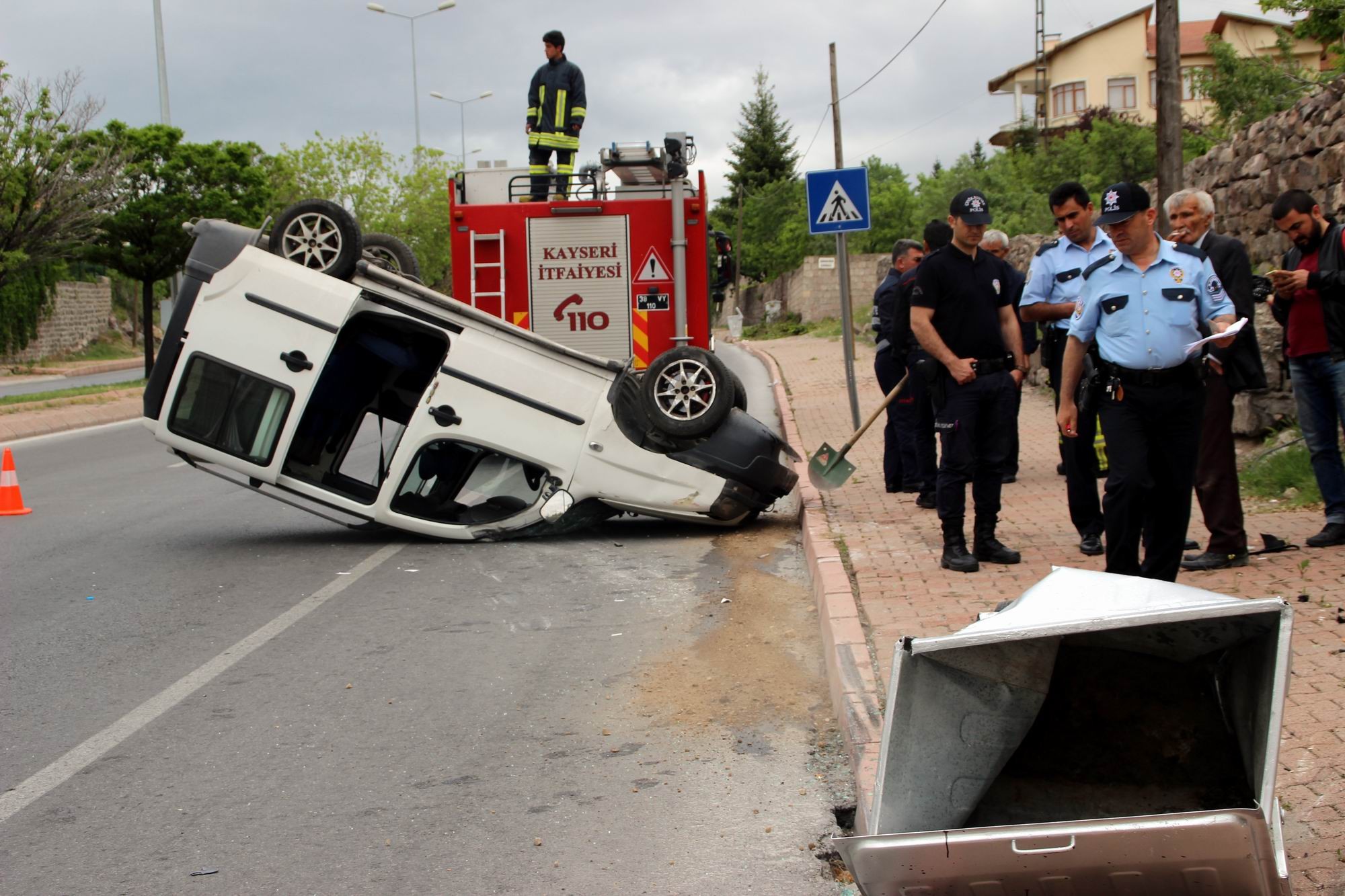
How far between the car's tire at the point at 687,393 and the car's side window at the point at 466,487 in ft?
3.47

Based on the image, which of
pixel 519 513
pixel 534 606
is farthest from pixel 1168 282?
pixel 519 513

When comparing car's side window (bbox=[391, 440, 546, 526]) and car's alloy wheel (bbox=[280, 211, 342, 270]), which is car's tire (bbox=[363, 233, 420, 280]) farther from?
car's side window (bbox=[391, 440, 546, 526])

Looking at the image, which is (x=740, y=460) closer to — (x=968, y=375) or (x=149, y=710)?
(x=968, y=375)

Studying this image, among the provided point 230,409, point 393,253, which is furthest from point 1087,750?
point 393,253

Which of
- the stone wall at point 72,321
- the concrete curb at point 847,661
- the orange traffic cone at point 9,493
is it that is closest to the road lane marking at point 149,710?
the concrete curb at point 847,661

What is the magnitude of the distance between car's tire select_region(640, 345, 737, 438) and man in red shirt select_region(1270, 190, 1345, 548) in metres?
3.47

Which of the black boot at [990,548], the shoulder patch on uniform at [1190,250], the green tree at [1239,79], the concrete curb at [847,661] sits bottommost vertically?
the concrete curb at [847,661]

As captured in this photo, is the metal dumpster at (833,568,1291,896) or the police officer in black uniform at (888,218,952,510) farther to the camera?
the police officer in black uniform at (888,218,952,510)

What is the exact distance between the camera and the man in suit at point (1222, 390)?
21.4 ft

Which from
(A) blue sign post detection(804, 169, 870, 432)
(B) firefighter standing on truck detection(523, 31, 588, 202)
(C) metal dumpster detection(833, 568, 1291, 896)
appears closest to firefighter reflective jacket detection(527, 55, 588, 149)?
(B) firefighter standing on truck detection(523, 31, 588, 202)

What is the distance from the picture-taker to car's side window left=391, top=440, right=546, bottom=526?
941cm

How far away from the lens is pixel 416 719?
5.42m

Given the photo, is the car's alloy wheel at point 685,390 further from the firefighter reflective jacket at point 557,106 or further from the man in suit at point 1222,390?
the firefighter reflective jacket at point 557,106

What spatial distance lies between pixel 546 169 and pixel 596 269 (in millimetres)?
1280
